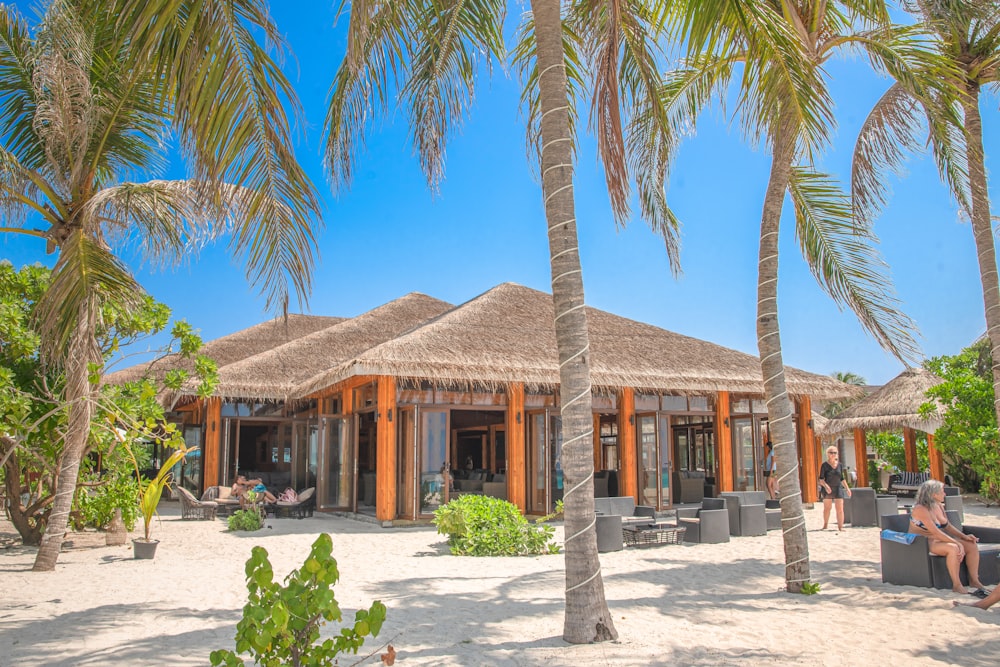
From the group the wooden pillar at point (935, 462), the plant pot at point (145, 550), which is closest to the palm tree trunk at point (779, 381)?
the plant pot at point (145, 550)

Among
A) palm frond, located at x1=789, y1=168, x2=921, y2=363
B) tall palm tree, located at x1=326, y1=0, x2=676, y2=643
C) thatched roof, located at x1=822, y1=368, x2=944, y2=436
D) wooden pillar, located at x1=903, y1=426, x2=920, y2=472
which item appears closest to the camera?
tall palm tree, located at x1=326, y1=0, x2=676, y2=643

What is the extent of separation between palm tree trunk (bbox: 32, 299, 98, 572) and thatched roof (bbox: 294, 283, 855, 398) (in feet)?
14.5

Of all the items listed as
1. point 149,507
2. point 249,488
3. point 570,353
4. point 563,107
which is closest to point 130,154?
point 149,507

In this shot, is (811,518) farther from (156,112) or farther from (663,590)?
(156,112)

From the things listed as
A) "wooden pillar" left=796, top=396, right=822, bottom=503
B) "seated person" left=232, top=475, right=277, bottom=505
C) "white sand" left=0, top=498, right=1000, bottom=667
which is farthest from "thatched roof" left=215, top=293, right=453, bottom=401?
"wooden pillar" left=796, top=396, right=822, bottom=503

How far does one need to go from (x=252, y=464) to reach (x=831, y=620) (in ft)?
55.7

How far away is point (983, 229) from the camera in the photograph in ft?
26.4

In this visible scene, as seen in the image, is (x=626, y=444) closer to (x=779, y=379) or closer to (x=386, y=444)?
(x=386, y=444)

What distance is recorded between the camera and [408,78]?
6.52m

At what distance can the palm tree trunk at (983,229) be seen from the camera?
7.75 meters

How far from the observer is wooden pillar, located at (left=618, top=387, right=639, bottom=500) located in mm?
14477

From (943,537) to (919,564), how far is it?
40 cm

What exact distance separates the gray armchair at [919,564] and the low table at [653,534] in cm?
328

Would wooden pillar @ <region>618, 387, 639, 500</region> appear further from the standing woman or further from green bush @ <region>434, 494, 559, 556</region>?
green bush @ <region>434, 494, 559, 556</region>
